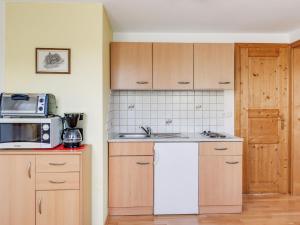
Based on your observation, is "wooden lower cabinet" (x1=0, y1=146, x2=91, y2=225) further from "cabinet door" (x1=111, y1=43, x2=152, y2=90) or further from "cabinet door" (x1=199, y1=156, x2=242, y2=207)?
"cabinet door" (x1=199, y1=156, x2=242, y2=207)

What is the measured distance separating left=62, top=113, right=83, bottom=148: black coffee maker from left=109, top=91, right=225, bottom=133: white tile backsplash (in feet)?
3.84

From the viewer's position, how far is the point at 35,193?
2385 mm

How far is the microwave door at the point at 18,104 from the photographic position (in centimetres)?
254

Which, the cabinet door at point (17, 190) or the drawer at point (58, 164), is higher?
the drawer at point (58, 164)

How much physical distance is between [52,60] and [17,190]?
1261 mm

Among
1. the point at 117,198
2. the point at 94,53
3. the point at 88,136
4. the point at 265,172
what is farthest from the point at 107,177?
the point at 265,172

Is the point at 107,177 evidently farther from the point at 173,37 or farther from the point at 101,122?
the point at 173,37

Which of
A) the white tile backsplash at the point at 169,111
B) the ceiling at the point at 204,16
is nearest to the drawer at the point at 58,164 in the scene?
the white tile backsplash at the point at 169,111

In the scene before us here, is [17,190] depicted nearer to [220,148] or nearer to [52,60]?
[52,60]

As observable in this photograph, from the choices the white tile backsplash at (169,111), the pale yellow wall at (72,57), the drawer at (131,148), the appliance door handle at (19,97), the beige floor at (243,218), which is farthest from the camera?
the white tile backsplash at (169,111)

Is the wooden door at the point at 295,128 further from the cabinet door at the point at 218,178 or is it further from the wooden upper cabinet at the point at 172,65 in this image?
the wooden upper cabinet at the point at 172,65

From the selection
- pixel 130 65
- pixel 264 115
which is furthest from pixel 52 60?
pixel 264 115

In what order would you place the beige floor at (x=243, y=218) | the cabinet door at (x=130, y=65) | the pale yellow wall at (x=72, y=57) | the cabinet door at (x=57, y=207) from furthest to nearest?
the cabinet door at (x=130, y=65)
the beige floor at (x=243, y=218)
the pale yellow wall at (x=72, y=57)
the cabinet door at (x=57, y=207)

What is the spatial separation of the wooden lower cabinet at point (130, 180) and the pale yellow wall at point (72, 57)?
0.36m
